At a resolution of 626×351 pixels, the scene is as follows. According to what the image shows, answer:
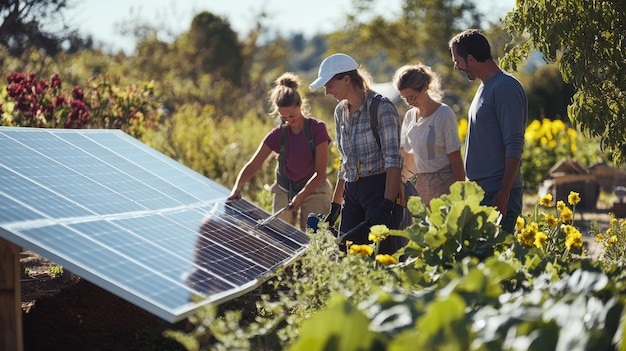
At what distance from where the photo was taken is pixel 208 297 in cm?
452

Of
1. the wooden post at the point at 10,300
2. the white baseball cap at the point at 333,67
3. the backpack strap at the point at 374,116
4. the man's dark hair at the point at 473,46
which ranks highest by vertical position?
the man's dark hair at the point at 473,46

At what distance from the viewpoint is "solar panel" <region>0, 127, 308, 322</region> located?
14.5ft

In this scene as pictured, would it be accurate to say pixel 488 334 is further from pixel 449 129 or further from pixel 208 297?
pixel 449 129

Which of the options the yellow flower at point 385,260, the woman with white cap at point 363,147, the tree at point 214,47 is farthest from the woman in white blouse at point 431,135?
the tree at point 214,47

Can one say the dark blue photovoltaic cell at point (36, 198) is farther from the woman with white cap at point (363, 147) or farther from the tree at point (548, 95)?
the tree at point (548, 95)

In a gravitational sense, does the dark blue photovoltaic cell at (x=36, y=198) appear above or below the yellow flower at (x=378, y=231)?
below

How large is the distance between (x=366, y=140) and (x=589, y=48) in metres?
1.67

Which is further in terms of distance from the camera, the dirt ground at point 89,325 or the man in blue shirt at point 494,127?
the man in blue shirt at point 494,127

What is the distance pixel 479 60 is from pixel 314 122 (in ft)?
5.75

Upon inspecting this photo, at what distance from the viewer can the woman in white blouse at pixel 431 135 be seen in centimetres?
657

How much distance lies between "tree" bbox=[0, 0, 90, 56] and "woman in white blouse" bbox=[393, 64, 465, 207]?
9.22m

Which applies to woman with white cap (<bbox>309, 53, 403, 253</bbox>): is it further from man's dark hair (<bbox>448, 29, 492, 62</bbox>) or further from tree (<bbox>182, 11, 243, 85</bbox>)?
tree (<bbox>182, 11, 243, 85</bbox>)

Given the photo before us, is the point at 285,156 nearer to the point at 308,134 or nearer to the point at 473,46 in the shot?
the point at 308,134

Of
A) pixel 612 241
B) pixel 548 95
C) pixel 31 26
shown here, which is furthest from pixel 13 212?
pixel 548 95
